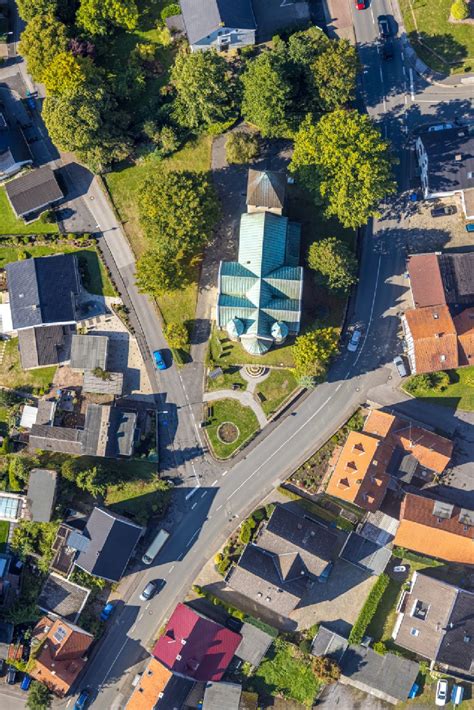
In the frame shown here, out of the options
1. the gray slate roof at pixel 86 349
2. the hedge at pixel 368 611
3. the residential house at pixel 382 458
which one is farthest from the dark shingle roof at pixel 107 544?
the hedge at pixel 368 611

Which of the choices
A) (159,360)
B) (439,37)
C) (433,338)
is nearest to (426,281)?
(433,338)

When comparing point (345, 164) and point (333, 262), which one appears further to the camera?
point (333, 262)

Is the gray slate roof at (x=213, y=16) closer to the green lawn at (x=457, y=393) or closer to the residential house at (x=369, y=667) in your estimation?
the green lawn at (x=457, y=393)

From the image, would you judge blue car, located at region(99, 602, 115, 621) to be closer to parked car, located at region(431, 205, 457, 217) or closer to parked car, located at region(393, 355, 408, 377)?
parked car, located at region(393, 355, 408, 377)

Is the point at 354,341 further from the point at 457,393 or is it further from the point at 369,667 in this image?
the point at 369,667

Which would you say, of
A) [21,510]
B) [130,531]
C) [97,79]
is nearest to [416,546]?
[130,531]

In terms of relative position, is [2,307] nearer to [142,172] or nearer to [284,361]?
[142,172]
